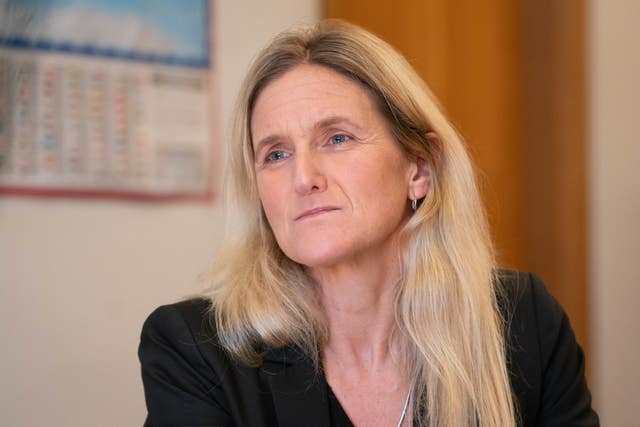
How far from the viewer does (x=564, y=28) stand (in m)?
3.01

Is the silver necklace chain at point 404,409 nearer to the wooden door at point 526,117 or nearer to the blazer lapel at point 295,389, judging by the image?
the blazer lapel at point 295,389

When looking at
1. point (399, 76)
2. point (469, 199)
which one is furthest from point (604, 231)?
point (399, 76)

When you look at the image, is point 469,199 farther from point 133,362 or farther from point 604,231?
point 604,231

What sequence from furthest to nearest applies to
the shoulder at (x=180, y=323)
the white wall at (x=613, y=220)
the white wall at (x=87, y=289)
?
the white wall at (x=613, y=220), the white wall at (x=87, y=289), the shoulder at (x=180, y=323)

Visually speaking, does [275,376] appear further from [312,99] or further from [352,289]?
[312,99]

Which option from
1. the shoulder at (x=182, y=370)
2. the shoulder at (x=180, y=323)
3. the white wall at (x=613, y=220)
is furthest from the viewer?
the white wall at (x=613, y=220)

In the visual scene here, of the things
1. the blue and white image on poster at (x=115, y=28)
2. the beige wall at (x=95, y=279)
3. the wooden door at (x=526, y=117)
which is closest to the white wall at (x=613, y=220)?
the wooden door at (x=526, y=117)

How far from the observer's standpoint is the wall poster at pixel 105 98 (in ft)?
6.27

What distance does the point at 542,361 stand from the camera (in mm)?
1643

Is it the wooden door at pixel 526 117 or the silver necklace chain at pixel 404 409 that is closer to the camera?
the silver necklace chain at pixel 404 409

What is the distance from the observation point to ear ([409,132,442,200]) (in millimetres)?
1663

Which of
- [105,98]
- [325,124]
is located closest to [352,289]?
[325,124]

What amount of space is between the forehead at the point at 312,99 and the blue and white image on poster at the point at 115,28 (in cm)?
65

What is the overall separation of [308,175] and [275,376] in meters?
0.41
